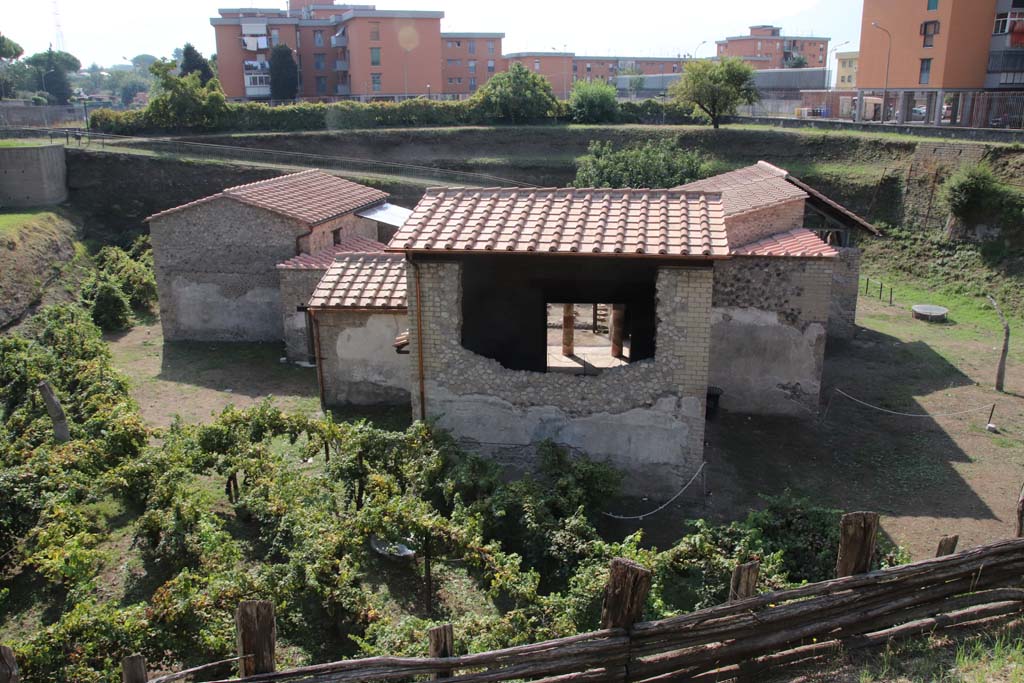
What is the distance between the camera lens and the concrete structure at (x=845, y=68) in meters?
85.7

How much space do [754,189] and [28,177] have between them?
91.3 feet

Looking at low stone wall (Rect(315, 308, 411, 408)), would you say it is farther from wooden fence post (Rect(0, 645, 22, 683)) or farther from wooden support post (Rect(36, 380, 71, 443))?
wooden fence post (Rect(0, 645, 22, 683))

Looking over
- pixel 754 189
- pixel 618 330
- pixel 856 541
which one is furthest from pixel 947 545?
pixel 754 189

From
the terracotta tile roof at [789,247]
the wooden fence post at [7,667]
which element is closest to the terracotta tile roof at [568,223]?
the terracotta tile roof at [789,247]

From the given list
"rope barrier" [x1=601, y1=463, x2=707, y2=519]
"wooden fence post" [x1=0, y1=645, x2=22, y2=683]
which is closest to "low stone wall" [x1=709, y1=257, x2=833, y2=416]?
"rope barrier" [x1=601, y1=463, x2=707, y2=519]

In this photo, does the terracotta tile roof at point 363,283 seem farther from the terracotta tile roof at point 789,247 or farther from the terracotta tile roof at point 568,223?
the terracotta tile roof at point 789,247

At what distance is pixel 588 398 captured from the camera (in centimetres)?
1263

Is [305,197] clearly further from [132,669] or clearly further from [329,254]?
[132,669]

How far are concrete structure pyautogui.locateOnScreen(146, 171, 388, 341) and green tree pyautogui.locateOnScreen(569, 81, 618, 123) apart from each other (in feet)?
98.9

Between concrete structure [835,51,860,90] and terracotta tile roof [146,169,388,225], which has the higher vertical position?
concrete structure [835,51,860,90]

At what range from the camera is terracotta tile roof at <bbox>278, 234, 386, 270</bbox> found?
781 inches

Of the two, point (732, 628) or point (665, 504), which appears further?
point (665, 504)

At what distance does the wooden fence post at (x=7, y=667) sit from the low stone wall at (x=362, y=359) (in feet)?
35.9

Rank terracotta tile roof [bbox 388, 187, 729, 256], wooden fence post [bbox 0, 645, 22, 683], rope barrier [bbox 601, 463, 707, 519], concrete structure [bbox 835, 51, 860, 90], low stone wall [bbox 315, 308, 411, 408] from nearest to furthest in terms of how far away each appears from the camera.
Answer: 1. wooden fence post [bbox 0, 645, 22, 683]
2. terracotta tile roof [bbox 388, 187, 729, 256]
3. rope barrier [bbox 601, 463, 707, 519]
4. low stone wall [bbox 315, 308, 411, 408]
5. concrete structure [bbox 835, 51, 860, 90]
